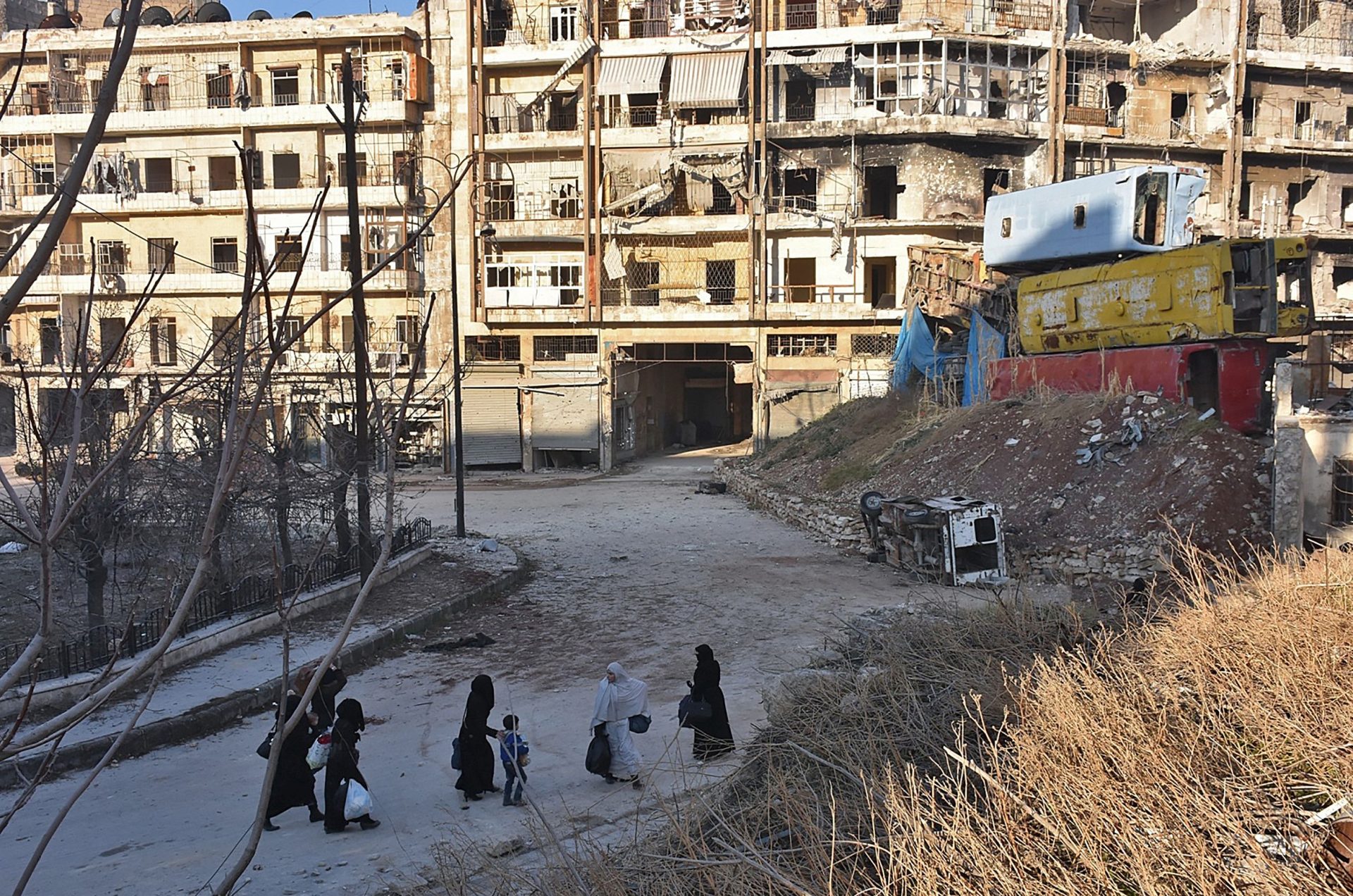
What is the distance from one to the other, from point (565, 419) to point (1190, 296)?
72.7 feet

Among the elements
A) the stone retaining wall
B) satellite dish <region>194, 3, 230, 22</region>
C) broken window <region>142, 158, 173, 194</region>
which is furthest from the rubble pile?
satellite dish <region>194, 3, 230, 22</region>

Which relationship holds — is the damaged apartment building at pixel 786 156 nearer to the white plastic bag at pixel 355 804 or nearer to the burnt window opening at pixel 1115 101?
the burnt window opening at pixel 1115 101

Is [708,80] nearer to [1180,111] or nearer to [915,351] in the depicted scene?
[915,351]

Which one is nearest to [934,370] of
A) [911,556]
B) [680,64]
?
[911,556]

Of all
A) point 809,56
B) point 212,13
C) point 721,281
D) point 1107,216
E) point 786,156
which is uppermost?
point 212,13

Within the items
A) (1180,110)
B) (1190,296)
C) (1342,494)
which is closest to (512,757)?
(1342,494)

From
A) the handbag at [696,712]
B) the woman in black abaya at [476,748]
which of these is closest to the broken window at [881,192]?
the handbag at [696,712]

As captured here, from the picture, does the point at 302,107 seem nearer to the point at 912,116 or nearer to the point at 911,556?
the point at 912,116

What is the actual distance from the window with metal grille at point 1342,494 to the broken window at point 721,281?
23.1 m

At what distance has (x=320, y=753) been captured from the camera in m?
7.03

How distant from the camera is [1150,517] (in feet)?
46.1

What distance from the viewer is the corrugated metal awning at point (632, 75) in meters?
33.9

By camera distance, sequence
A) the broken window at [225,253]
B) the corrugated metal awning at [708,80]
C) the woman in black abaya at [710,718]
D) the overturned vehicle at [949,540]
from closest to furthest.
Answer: the woman in black abaya at [710,718] → the overturned vehicle at [949,540] → the corrugated metal awning at [708,80] → the broken window at [225,253]

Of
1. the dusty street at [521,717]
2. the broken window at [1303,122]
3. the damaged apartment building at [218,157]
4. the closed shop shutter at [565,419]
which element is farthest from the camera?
the damaged apartment building at [218,157]
